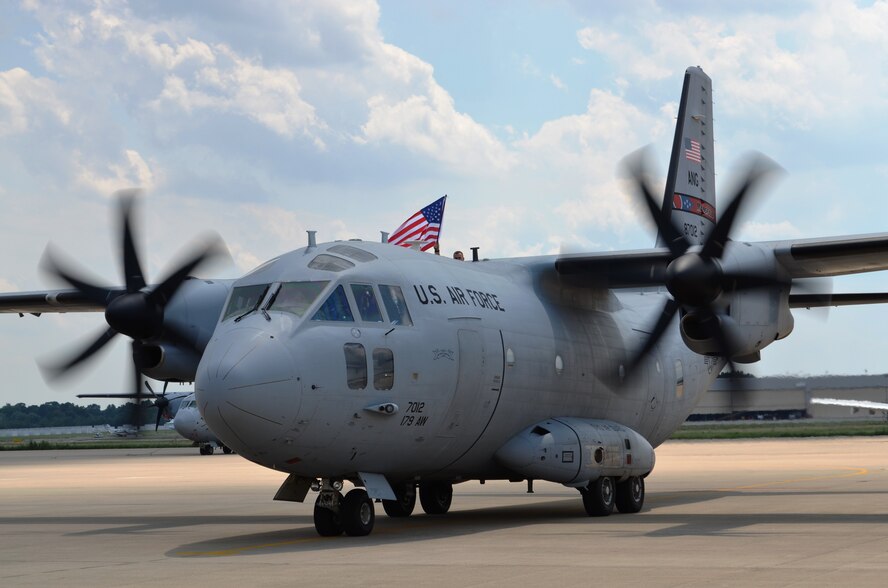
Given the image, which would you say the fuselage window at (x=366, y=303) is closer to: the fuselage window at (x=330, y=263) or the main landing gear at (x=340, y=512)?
the fuselage window at (x=330, y=263)

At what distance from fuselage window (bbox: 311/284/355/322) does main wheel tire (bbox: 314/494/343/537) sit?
2.55 meters

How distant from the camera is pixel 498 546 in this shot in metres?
15.0

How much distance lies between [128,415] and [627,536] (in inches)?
377

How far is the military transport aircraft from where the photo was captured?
51.0ft

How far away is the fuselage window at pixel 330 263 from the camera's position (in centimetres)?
1678

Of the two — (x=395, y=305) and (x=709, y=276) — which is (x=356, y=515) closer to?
(x=395, y=305)

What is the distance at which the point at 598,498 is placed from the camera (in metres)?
19.5

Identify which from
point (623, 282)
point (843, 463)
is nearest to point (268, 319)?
point (623, 282)

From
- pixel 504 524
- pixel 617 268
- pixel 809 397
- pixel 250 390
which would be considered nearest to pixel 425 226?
pixel 617 268

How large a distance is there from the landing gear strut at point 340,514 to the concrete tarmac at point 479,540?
18 cm

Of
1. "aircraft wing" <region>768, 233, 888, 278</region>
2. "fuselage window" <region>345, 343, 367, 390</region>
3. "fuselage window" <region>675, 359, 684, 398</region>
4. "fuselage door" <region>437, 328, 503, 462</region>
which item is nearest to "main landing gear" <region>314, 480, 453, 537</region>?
"fuselage window" <region>345, 343, 367, 390</region>

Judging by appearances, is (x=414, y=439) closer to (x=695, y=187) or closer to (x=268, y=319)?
(x=268, y=319)

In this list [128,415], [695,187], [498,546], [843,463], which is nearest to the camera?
[498,546]

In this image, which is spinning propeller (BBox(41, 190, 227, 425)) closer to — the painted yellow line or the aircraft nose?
the aircraft nose
